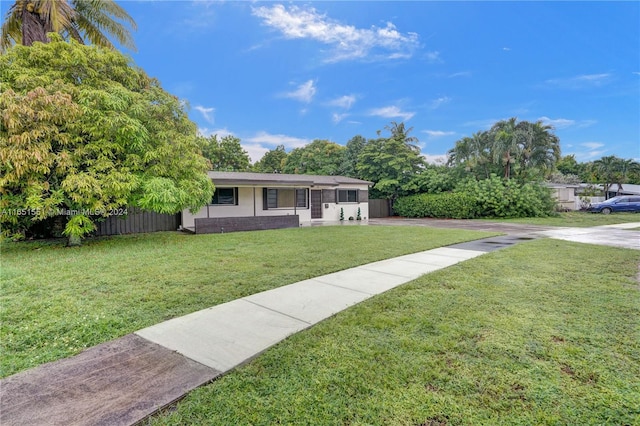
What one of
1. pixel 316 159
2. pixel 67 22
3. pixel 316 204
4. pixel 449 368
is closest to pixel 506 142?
pixel 316 204

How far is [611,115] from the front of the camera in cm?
2081

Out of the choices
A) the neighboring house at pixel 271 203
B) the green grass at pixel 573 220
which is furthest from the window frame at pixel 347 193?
the green grass at pixel 573 220

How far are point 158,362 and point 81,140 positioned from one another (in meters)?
7.39

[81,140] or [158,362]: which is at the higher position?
[81,140]

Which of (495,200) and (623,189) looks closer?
(495,200)

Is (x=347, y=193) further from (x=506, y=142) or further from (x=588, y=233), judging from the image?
(x=506, y=142)

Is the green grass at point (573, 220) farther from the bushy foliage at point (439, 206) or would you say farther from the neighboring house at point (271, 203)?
the neighboring house at point (271, 203)

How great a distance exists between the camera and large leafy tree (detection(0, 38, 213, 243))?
22.2ft

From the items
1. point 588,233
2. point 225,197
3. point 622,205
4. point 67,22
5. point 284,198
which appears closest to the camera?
point 67,22

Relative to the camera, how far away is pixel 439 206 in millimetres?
21703

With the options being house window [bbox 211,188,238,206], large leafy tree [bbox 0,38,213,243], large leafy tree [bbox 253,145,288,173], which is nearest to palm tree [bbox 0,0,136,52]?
large leafy tree [bbox 0,38,213,243]

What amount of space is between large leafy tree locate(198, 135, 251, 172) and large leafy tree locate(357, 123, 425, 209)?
585 inches

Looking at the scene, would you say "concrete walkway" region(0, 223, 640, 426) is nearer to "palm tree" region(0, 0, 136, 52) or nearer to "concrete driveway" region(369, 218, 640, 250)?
"concrete driveway" region(369, 218, 640, 250)

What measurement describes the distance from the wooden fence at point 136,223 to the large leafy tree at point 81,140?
2443mm
